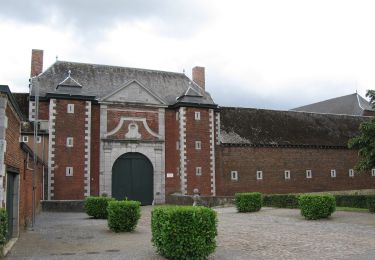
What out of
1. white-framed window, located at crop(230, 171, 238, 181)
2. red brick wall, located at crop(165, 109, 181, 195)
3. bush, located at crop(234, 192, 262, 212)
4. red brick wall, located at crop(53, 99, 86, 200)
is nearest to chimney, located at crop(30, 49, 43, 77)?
red brick wall, located at crop(53, 99, 86, 200)

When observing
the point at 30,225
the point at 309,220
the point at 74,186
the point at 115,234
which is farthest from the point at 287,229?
the point at 74,186

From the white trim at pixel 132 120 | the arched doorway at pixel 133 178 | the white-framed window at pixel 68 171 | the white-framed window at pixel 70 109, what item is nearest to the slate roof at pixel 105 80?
the white-framed window at pixel 70 109

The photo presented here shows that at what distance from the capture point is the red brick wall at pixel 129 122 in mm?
28844

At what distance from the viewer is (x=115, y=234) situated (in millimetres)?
13242

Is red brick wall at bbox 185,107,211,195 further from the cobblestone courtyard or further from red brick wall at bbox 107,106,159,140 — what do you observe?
the cobblestone courtyard

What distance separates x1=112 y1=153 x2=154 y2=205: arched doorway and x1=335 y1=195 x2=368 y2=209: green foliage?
1250 cm

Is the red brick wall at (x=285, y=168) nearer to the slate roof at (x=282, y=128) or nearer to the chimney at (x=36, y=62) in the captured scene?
the slate roof at (x=282, y=128)

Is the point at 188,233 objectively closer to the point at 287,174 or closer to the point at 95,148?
the point at 95,148

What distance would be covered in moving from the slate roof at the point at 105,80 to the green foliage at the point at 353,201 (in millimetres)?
12062

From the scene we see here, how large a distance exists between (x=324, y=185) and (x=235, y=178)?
339 inches

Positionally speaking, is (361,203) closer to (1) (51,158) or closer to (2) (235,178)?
(2) (235,178)

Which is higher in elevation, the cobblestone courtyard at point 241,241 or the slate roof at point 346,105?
the slate roof at point 346,105

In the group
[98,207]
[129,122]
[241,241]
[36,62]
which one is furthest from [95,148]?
[241,241]

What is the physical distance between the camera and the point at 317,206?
16906 mm
